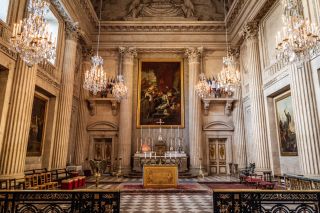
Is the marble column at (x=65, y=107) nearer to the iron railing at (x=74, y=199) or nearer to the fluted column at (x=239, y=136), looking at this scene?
the iron railing at (x=74, y=199)

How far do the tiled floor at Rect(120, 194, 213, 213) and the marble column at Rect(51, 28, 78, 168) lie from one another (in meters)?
4.10

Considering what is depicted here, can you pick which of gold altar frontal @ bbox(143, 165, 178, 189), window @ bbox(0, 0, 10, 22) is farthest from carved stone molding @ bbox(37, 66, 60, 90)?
gold altar frontal @ bbox(143, 165, 178, 189)

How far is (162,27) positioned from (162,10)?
148 cm

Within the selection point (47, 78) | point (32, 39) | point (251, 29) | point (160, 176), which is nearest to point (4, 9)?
point (32, 39)

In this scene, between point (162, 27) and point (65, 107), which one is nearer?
point (65, 107)

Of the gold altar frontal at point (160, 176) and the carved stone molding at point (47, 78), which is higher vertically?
the carved stone molding at point (47, 78)

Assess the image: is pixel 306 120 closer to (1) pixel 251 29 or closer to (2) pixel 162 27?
(1) pixel 251 29

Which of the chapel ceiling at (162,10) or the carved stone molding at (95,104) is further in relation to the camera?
the chapel ceiling at (162,10)

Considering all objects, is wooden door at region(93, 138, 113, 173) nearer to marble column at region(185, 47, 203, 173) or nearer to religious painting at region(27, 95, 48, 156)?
religious painting at region(27, 95, 48, 156)

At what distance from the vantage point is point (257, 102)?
1025cm

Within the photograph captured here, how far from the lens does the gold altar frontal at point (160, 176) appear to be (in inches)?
332

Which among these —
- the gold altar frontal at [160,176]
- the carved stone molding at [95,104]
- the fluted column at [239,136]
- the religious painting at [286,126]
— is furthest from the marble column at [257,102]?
the carved stone molding at [95,104]

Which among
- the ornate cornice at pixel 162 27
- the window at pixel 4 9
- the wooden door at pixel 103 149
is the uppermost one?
the ornate cornice at pixel 162 27

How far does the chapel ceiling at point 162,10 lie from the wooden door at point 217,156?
24.4 feet
